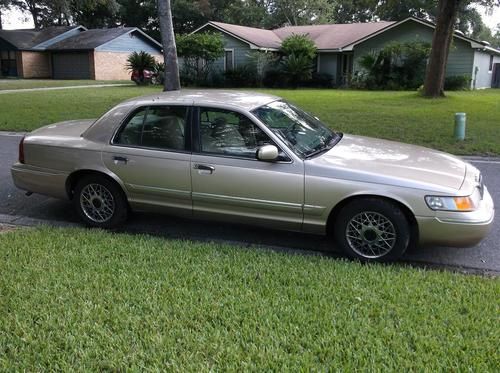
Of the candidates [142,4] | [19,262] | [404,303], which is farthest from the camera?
[142,4]

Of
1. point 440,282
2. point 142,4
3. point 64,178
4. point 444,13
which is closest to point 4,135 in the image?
point 64,178

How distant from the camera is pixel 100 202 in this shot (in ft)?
17.9

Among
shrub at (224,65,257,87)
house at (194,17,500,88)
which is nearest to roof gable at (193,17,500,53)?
house at (194,17,500,88)

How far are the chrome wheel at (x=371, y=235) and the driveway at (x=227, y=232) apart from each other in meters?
0.39

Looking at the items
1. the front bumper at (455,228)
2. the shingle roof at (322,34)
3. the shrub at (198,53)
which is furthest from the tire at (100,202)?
the shingle roof at (322,34)

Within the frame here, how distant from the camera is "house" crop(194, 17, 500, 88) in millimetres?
27203

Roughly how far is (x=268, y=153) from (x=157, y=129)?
4.40 feet

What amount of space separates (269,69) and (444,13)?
13.2 m

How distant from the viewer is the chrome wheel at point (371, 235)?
4.40 metres

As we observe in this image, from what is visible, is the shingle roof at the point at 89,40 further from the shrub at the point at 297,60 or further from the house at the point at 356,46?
the shrub at the point at 297,60

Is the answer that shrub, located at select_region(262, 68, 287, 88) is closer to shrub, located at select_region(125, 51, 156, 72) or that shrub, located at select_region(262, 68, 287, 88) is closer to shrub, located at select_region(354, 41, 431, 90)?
shrub, located at select_region(354, 41, 431, 90)

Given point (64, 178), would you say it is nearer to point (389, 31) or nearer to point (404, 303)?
point (404, 303)

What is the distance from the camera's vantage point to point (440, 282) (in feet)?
12.8

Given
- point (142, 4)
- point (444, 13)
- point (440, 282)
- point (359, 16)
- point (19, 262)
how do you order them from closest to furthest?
1. point (440, 282)
2. point (19, 262)
3. point (444, 13)
4. point (142, 4)
5. point (359, 16)
